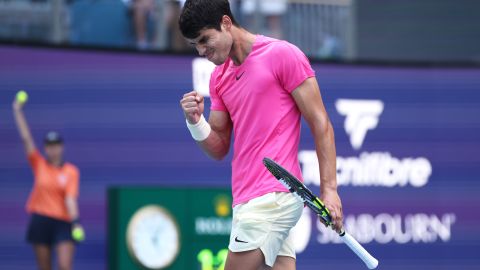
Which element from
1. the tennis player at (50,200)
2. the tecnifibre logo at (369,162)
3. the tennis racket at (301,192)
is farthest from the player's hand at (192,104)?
the tecnifibre logo at (369,162)

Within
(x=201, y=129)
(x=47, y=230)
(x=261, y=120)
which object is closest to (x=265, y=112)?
(x=261, y=120)

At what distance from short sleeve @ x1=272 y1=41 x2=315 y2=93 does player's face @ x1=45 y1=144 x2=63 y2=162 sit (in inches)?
232

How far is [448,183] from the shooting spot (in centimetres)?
1185

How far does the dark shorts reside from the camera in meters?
10.5

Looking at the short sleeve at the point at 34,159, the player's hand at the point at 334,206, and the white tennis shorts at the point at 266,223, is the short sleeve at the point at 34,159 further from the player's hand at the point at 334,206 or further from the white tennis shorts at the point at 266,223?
the player's hand at the point at 334,206

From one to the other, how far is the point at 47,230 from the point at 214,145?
18.7 feet

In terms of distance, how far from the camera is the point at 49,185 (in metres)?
10.7

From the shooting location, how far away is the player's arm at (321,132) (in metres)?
4.91

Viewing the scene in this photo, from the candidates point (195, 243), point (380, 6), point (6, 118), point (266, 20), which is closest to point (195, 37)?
point (195, 243)

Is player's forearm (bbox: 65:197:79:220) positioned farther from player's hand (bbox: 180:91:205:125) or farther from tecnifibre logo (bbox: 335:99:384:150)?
player's hand (bbox: 180:91:205:125)

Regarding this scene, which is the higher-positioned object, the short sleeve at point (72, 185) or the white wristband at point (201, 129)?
the white wristband at point (201, 129)

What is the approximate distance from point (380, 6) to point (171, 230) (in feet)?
15.8

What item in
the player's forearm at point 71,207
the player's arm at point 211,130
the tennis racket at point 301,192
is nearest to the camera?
the tennis racket at point 301,192

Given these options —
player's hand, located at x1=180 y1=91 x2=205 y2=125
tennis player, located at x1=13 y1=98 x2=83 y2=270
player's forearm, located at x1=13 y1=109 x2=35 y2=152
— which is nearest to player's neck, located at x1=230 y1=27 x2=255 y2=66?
player's hand, located at x1=180 y1=91 x2=205 y2=125
